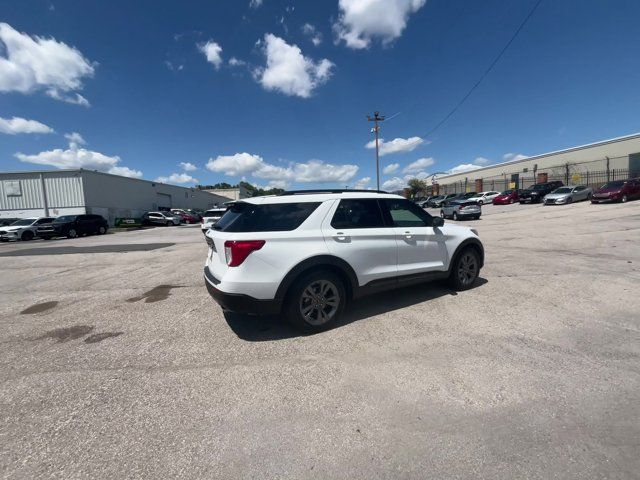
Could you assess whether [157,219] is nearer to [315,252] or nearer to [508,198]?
[315,252]

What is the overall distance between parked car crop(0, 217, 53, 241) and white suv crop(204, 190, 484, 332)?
2406 centimetres

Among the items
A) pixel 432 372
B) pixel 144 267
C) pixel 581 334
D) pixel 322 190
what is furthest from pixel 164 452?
pixel 144 267

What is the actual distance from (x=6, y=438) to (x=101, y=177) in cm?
3869

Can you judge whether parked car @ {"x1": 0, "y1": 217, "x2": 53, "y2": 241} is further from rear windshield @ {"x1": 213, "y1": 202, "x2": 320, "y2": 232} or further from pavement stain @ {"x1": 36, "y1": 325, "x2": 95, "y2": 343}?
rear windshield @ {"x1": 213, "y1": 202, "x2": 320, "y2": 232}

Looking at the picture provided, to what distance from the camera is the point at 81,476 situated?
1.74m

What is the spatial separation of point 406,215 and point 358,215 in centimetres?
92

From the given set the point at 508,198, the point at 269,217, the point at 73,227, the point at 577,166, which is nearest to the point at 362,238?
the point at 269,217

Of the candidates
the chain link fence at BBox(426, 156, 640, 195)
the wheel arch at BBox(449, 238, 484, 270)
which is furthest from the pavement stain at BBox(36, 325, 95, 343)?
the chain link fence at BBox(426, 156, 640, 195)

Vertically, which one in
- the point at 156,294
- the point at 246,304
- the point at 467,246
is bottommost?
the point at 156,294

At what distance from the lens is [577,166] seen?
36.5m

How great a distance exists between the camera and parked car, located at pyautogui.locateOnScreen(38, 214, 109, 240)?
19.4 metres

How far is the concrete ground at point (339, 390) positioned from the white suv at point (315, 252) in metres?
0.46

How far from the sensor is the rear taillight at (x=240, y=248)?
317cm

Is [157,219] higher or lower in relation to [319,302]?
higher
